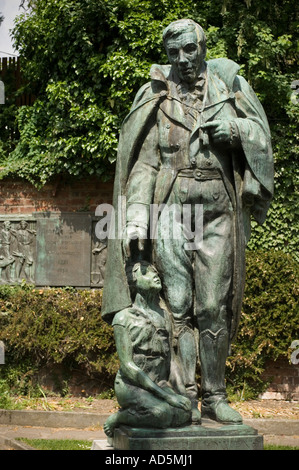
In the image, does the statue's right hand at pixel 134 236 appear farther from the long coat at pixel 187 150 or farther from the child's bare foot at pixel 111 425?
the child's bare foot at pixel 111 425

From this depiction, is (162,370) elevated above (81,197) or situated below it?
below

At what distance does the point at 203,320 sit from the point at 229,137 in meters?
1.13

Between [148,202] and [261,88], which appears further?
[261,88]

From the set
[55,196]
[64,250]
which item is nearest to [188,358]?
[64,250]

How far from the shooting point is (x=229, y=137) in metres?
4.64

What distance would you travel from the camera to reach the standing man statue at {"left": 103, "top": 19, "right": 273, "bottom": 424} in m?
4.65

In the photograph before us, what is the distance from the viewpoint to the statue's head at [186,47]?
4.76m

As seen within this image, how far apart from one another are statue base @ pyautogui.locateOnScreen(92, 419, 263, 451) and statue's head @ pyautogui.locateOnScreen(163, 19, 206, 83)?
2.15 meters

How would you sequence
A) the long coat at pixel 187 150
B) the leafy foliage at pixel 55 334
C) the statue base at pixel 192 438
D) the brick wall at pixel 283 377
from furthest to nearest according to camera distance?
1. the brick wall at pixel 283 377
2. the leafy foliage at pixel 55 334
3. the long coat at pixel 187 150
4. the statue base at pixel 192 438

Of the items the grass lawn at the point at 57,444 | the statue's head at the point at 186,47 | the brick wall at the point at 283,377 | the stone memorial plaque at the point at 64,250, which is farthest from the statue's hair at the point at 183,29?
the stone memorial plaque at the point at 64,250

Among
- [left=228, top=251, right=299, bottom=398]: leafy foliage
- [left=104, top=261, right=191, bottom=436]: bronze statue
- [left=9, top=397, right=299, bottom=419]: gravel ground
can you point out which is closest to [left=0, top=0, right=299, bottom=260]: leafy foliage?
[left=228, top=251, right=299, bottom=398]: leafy foliage

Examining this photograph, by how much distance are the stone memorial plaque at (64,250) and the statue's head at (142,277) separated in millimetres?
6423
